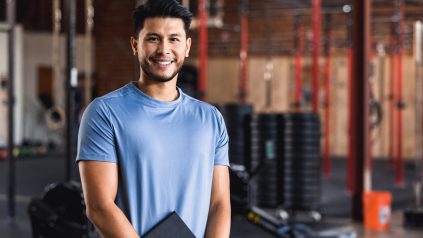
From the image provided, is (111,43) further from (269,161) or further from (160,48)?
(160,48)

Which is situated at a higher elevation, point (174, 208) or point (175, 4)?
point (175, 4)

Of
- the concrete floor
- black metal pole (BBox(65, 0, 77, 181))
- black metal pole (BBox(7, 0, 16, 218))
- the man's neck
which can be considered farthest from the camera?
black metal pole (BBox(7, 0, 16, 218))

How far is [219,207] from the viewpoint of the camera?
183 cm

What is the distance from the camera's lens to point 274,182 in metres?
6.89

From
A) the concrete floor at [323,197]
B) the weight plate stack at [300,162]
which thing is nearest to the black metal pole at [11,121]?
the concrete floor at [323,197]

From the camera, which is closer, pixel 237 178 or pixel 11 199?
pixel 237 178

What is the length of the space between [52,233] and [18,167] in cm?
759

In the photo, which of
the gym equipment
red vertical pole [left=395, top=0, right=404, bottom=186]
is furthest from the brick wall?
the gym equipment

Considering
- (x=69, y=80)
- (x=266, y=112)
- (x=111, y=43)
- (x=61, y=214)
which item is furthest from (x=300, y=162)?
(x=111, y=43)

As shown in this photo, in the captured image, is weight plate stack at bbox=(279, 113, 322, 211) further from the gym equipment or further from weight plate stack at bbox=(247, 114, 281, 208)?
the gym equipment

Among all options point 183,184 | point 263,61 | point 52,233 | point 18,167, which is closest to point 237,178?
point 52,233

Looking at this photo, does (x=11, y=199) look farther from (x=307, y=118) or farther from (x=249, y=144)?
(x=307, y=118)

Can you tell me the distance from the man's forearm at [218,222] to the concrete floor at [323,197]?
358 cm

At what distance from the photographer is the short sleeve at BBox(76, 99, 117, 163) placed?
1669mm
